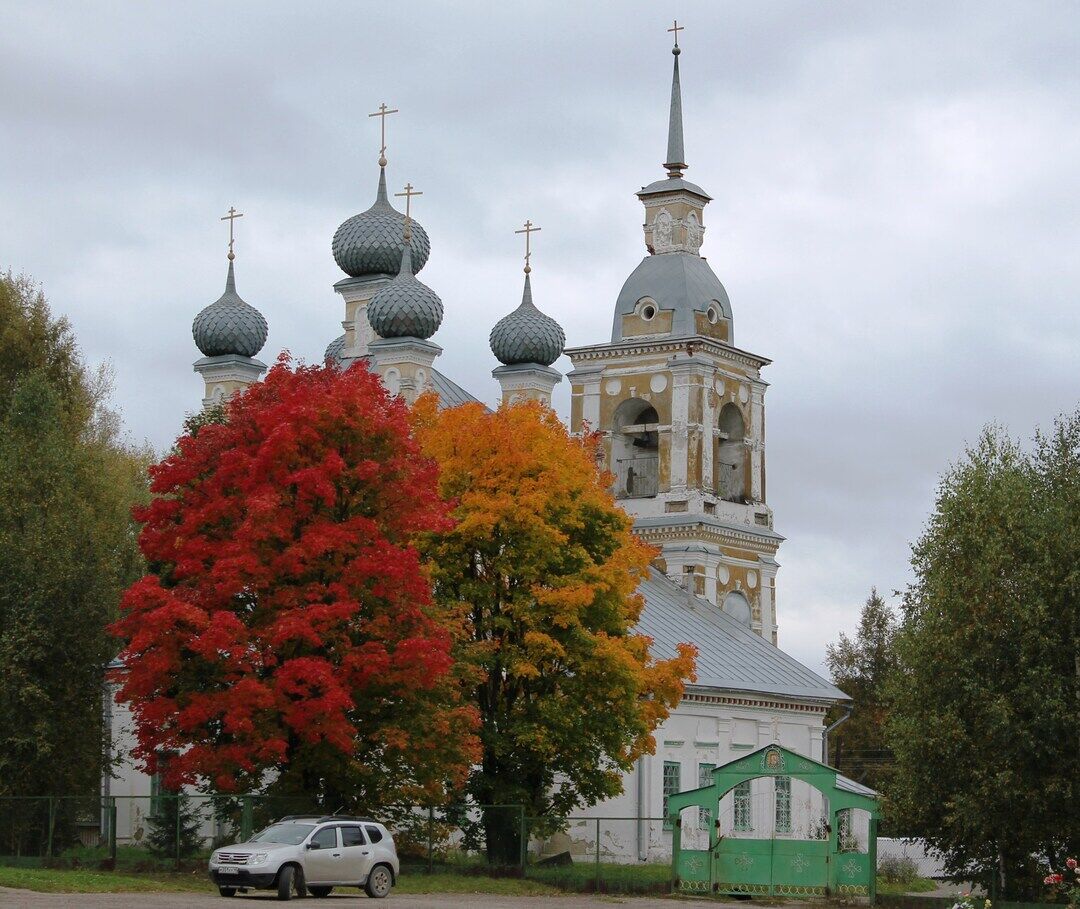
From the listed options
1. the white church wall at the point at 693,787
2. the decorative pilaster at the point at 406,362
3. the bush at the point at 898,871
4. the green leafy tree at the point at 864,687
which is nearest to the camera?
the white church wall at the point at 693,787

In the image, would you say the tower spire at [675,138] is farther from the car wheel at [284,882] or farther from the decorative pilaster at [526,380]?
the car wheel at [284,882]

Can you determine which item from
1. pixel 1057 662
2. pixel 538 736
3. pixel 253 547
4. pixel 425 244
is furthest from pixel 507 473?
pixel 425 244

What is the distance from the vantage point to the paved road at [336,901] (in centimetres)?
3198

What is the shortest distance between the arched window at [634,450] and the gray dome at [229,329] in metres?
11.9

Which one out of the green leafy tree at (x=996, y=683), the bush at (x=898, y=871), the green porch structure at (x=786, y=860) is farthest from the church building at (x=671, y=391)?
the green leafy tree at (x=996, y=683)

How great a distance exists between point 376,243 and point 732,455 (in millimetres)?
13785

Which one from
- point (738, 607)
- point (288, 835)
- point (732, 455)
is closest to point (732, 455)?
point (732, 455)

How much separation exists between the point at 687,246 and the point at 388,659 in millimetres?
36541

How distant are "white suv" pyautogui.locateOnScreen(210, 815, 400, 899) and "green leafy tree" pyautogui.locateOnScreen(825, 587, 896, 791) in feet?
176

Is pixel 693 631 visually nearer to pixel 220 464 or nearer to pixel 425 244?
pixel 425 244

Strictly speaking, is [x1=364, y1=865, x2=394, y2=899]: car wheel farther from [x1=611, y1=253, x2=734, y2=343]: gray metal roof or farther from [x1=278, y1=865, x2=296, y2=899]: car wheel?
[x1=611, y1=253, x2=734, y2=343]: gray metal roof

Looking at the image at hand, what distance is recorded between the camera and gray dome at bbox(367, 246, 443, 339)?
2581 inches

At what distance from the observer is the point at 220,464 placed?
134ft

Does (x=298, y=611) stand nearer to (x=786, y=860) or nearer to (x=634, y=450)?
(x=786, y=860)
